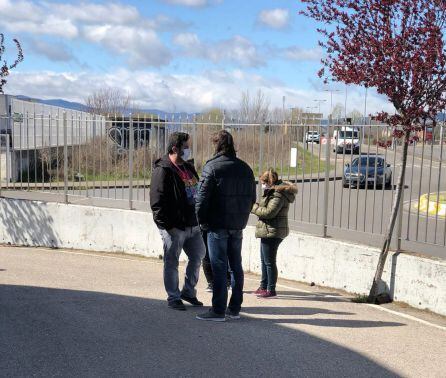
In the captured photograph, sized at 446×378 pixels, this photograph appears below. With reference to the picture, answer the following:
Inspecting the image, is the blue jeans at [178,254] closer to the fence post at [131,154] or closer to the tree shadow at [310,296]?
the tree shadow at [310,296]

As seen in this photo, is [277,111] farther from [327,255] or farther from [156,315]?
[156,315]

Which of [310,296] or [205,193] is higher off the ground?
[205,193]

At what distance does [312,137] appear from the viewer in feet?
27.6

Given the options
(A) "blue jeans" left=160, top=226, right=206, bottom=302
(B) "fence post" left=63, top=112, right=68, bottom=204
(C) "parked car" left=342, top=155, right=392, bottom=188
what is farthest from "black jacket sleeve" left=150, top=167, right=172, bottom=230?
(B) "fence post" left=63, top=112, right=68, bottom=204

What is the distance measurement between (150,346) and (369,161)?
12.7 feet

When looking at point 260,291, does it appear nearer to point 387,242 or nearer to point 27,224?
point 387,242

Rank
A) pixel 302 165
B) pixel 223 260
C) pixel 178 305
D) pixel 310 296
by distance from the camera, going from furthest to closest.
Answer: pixel 302 165
pixel 310 296
pixel 178 305
pixel 223 260

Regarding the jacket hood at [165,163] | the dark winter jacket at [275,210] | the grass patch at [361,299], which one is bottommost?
the grass patch at [361,299]

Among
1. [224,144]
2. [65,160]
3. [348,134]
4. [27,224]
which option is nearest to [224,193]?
[224,144]

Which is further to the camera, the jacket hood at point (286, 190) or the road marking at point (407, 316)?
the jacket hood at point (286, 190)

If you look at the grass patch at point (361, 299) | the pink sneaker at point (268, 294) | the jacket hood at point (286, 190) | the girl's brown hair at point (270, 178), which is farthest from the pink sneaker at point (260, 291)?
the girl's brown hair at point (270, 178)

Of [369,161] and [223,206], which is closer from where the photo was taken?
[223,206]

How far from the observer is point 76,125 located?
11.0m

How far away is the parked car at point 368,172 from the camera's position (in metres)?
7.61
